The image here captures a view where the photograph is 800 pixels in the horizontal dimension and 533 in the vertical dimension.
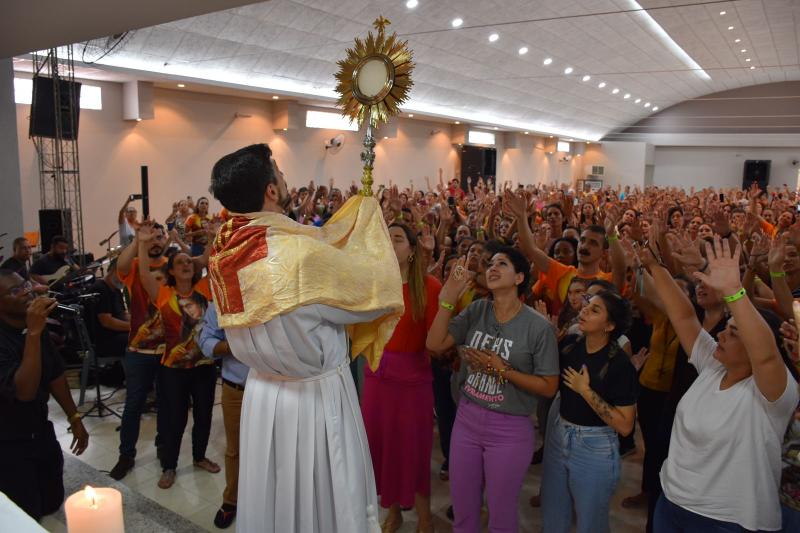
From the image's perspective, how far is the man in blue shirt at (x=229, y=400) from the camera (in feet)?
11.8

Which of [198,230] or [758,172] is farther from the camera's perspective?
[758,172]

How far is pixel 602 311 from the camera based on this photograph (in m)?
2.85

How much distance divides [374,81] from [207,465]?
3283mm

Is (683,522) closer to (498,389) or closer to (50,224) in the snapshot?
(498,389)

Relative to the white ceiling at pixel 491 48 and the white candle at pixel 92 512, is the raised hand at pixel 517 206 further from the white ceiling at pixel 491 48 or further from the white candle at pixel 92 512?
the white ceiling at pixel 491 48

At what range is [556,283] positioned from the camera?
174 inches

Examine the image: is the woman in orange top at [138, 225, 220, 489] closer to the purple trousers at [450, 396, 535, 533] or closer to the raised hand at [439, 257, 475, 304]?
the raised hand at [439, 257, 475, 304]

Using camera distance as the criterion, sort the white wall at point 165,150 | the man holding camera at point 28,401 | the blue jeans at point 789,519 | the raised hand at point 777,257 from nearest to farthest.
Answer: the blue jeans at point 789,519 < the man holding camera at point 28,401 < the raised hand at point 777,257 < the white wall at point 165,150

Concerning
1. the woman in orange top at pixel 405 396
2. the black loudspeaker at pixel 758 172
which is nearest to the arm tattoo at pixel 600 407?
the woman in orange top at pixel 405 396

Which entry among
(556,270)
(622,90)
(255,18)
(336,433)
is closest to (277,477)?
(336,433)

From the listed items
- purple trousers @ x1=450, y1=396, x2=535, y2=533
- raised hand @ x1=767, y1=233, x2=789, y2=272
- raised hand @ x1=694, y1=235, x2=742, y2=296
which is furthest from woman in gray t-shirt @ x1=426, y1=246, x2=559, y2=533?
raised hand @ x1=767, y1=233, x2=789, y2=272

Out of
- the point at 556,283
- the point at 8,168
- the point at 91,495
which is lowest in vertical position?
the point at 556,283

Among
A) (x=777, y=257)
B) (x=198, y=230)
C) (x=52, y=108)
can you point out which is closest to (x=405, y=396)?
(x=777, y=257)

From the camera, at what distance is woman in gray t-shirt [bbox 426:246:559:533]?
2.92 metres
